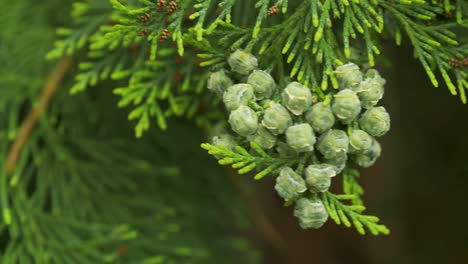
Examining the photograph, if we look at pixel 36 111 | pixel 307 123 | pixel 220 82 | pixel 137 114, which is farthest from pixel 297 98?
pixel 36 111

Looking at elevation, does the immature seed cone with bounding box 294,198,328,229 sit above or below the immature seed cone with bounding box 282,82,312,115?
below

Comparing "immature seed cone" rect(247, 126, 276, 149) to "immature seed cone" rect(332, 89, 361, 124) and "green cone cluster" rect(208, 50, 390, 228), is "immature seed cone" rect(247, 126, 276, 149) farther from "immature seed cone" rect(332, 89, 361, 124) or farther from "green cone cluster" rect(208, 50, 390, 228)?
"immature seed cone" rect(332, 89, 361, 124)

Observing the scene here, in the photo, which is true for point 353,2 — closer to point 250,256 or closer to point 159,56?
point 159,56

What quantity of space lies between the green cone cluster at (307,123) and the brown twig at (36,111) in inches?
30.9

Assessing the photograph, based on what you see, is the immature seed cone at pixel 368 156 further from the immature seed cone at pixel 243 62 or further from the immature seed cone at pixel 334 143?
the immature seed cone at pixel 243 62

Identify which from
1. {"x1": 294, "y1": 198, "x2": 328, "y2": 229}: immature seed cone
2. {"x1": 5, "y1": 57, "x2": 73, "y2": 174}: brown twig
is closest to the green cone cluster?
{"x1": 294, "y1": 198, "x2": 328, "y2": 229}: immature seed cone

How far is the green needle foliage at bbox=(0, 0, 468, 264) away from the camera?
3.67 ft

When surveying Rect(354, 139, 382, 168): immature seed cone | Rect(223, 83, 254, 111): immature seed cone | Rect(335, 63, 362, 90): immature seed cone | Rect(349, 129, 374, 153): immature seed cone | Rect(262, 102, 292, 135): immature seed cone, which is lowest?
Rect(354, 139, 382, 168): immature seed cone

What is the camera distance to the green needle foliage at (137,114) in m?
1.12

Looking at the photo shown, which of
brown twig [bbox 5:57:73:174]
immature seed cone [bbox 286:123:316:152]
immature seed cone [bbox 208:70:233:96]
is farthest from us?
brown twig [bbox 5:57:73:174]

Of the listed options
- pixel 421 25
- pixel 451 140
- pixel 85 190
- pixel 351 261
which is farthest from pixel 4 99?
pixel 351 261

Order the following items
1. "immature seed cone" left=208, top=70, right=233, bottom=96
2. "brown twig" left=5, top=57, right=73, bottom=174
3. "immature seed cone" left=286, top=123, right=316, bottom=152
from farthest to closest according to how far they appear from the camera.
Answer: "brown twig" left=5, top=57, right=73, bottom=174 → "immature seed cone" left=208, top=70, right=233, bottom=96 → "immature seed cone" left=286, top=123, right=316, bottom=152

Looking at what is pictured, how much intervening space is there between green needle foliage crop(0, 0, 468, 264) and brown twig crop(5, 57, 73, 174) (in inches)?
0.8

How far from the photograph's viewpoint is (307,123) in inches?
38.6
